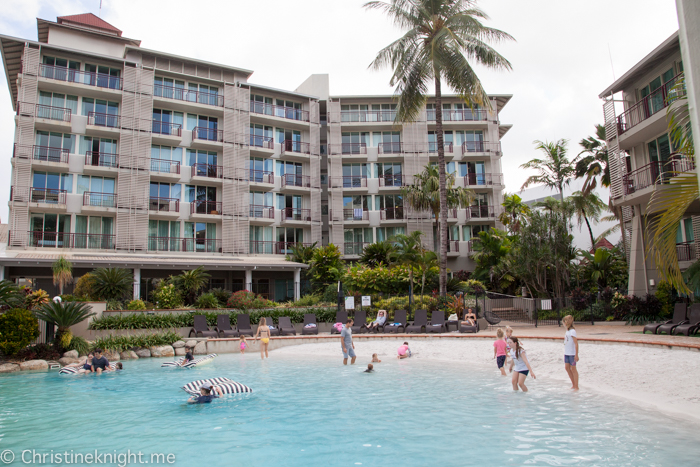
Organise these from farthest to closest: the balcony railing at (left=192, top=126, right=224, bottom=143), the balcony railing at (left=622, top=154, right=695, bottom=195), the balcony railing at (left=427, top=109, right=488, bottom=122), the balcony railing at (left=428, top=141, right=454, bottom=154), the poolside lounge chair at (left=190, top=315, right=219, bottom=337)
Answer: the balcony railing at (left=427, top=109, right=488, bottom=122) → the balcony railing at (left=428, top=141, right=454, bottom=154) → the balcony railing at (left=192, top=126, right=224, bottom=143) → the poolside lounge chair at (left=190, top=315, right=219, bottom=337) → the balcony railing at (left=622, top=154, right=695, bottom=195)

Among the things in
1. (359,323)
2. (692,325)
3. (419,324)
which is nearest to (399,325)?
(419,324)

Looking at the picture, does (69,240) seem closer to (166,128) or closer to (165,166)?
(165,166)

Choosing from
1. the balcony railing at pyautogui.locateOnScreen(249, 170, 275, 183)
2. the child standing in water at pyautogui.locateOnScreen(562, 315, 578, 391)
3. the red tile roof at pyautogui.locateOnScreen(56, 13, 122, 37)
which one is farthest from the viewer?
the balcony railing at pyautogui.locateOnScreen(249, 170, 275, 183)

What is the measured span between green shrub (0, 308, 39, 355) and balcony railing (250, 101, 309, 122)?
77.1 feet

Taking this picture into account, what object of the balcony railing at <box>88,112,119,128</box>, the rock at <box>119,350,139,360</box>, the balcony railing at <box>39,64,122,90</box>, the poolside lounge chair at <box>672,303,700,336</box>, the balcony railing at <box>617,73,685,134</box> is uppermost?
the balcony railing at <box>39,64,122,90</box>

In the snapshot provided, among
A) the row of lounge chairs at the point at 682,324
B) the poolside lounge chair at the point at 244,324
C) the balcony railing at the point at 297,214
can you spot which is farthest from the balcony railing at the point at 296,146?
the row of lounge chairs at the point at 682,324

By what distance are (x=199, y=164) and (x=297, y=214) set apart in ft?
26.3

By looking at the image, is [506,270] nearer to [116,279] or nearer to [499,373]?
[499,373]

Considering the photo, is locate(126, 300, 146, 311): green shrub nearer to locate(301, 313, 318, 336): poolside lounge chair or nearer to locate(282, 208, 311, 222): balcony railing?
locate(301, 313, 318, 336): poolside lounge chair

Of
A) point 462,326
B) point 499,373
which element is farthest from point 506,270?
point 499,373

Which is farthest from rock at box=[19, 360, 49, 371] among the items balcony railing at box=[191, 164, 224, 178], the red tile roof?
the red tile roof

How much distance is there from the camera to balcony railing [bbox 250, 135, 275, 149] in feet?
115

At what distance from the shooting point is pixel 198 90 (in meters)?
33.7

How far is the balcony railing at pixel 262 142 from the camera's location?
35.0 meters
